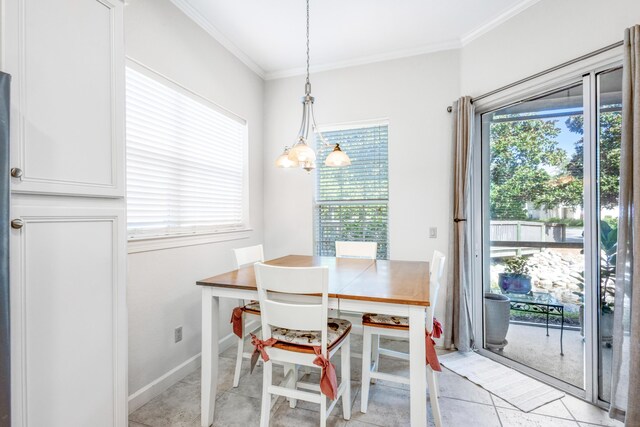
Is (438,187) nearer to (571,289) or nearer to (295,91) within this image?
(571,289)

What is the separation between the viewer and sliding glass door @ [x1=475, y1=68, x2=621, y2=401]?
6.66 ft

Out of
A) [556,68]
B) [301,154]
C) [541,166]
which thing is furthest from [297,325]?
[556,68]

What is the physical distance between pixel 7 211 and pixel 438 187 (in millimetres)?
2979

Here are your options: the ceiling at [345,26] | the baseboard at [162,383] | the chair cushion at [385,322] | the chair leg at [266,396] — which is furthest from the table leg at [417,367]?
the ceiling at [345,26]

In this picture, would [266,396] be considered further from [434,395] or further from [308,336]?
[434,395]

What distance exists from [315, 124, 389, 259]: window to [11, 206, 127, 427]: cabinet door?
231 cm

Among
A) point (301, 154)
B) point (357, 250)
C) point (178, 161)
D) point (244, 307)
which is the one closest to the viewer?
point (301, 154)

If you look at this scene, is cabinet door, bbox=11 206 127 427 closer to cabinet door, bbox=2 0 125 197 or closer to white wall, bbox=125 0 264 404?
cabinet door, bbox=2 0 125 197

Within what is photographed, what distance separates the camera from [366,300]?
158 centimetres

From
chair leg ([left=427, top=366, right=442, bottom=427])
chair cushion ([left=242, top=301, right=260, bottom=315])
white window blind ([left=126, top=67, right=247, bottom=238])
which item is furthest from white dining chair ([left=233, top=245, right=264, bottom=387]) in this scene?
chair leg ([left=427, top=366, right=442, bottom=427])

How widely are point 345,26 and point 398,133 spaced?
1102 mm

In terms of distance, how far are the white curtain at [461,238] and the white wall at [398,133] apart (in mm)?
150

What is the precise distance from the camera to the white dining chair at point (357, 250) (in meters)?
2.91

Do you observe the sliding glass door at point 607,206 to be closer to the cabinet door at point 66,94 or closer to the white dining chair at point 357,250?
the white dining chair at point 357,250
